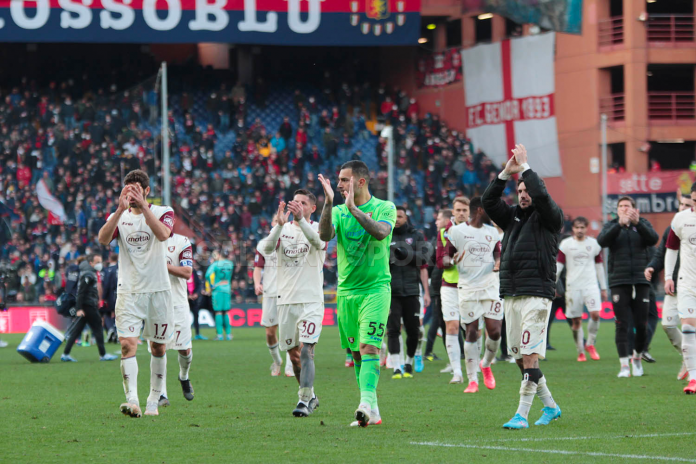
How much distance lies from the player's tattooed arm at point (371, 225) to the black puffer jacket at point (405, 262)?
18.5ft

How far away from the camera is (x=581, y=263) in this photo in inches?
726

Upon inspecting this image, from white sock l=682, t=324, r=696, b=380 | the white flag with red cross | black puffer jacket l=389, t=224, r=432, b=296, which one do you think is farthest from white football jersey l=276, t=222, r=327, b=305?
the white flag with red cross

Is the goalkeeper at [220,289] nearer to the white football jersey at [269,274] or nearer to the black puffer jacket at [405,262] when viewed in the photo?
the white football jersey at [269,274]

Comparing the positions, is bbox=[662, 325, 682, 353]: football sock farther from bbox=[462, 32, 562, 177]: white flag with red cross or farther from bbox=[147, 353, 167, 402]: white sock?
bbox=[462, 32, 562, 177]: white flag with red cross

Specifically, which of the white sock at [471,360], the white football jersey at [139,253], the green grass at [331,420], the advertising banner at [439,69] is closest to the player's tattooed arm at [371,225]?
the green grass at [331,420]

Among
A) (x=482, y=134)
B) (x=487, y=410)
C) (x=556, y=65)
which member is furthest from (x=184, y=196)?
(x=487, y=410)

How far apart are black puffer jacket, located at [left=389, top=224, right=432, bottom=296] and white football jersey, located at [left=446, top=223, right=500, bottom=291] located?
1.22m

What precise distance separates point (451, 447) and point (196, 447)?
1982mm

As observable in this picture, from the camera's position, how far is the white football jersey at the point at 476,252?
13.6 metres

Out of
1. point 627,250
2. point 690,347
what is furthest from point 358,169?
point 627,250

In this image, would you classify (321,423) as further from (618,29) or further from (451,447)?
(618,29)

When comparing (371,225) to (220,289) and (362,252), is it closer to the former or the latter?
(362,252)

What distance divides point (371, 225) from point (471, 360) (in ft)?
15.5

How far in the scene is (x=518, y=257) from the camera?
9320 mm
